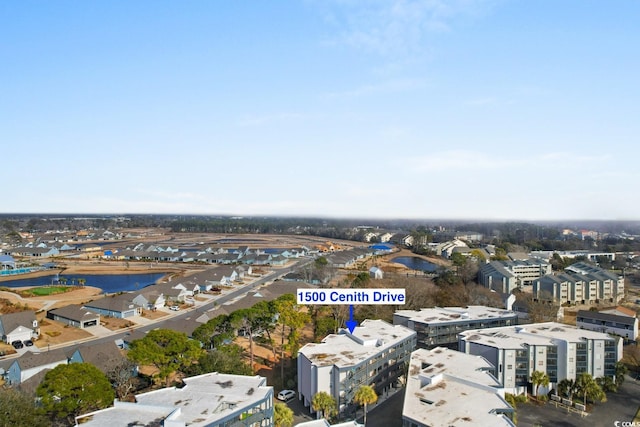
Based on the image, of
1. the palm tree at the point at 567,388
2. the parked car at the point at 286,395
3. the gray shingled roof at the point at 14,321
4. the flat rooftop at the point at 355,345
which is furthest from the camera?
the gray shingled roof at the point at 14,321

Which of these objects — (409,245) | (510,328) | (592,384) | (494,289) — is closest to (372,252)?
(409,245)

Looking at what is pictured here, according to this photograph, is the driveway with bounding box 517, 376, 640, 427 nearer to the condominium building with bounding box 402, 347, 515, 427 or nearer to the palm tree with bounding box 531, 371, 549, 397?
the palm tree with bounding box 531, 371, 549, 397

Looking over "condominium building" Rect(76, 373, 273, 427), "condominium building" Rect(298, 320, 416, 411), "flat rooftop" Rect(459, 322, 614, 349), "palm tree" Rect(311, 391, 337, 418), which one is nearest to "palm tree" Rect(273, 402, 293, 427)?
"condominium building" Rect(76, 373, 273, 427)

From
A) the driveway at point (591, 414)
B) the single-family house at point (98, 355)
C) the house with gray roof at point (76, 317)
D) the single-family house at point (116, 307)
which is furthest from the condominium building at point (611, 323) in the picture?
the house with gray roof at point (76, 317)

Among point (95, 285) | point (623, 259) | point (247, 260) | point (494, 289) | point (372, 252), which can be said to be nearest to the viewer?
point (494, 289)

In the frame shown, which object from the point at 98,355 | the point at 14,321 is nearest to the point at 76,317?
the point at 14,321

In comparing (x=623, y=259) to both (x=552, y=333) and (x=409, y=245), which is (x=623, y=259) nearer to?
(x=409, y=245)

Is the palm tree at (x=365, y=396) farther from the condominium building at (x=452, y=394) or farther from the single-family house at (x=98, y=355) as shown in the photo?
the single-family house at (x=98, y=355)

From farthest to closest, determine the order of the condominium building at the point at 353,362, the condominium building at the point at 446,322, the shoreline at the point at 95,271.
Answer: the shoreline at the point at 95,271, the condominium building at the point at 446,322, the condominium building at the point at 353,362
